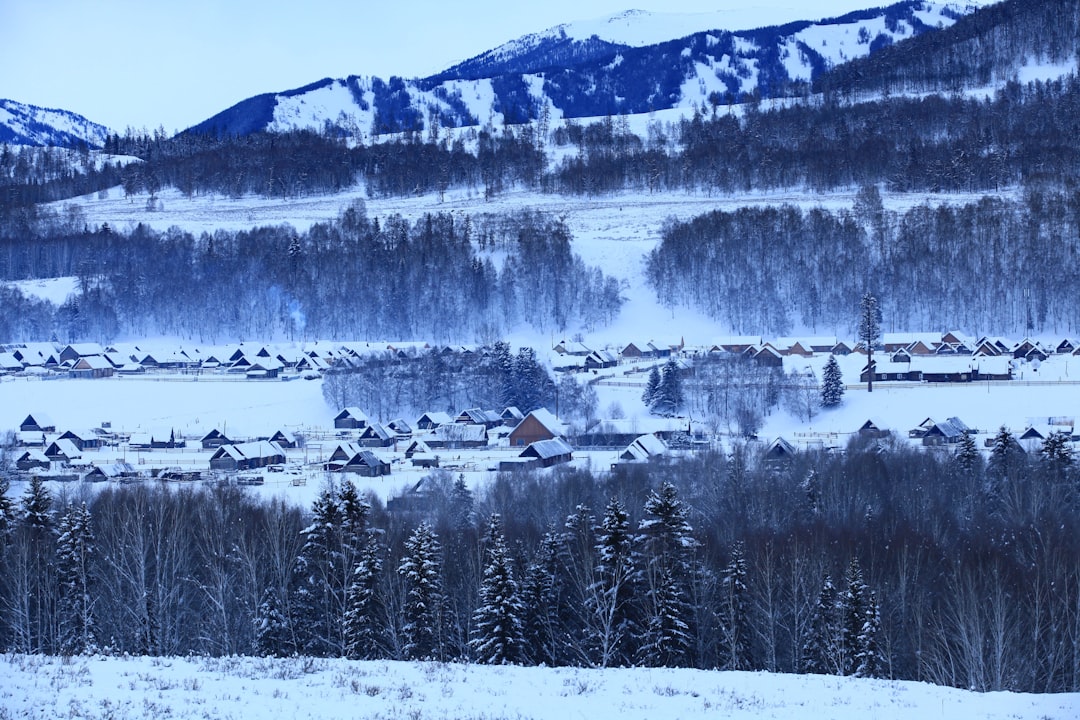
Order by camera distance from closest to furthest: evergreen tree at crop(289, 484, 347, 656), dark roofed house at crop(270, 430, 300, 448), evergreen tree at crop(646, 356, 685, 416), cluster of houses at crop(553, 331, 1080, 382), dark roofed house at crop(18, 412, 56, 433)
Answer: evergreen tree at crop(289, 484, 347, 656), dark roofed house at crop(270, 430, 300, 448), dark roofed house at crop(18, 412, 56, 433), evergreen tree at crop(646, 356, 685, 416), cluster of houses at crop(553, 331, 1080, 382)

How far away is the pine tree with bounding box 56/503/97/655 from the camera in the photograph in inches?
802

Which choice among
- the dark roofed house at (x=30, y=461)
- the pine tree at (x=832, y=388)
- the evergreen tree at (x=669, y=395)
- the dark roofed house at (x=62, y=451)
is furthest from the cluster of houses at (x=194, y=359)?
the dark roofed house at (x=30, y=461)

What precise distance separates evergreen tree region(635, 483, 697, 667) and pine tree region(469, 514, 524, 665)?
1875 mm

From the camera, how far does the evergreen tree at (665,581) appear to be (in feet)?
60.6

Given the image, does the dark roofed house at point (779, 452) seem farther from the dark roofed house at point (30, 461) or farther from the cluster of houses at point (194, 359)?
the cluster of houses at point (194, 359)

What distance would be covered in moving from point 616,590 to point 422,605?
118 inches

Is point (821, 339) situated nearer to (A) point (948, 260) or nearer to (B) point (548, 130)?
Result: (A) point (948, 260)

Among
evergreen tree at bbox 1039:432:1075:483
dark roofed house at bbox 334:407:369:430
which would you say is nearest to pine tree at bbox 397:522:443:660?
evergreen tree at bbox 1039:432:1075:483

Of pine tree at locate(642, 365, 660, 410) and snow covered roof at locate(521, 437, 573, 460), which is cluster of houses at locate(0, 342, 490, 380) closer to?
pine tree at locate(642, 365, 660, 410)

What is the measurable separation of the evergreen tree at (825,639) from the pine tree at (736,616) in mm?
965

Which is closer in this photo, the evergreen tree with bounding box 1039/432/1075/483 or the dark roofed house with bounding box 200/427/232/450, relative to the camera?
the evergreen tree with bounding box 1039/432/1075/483

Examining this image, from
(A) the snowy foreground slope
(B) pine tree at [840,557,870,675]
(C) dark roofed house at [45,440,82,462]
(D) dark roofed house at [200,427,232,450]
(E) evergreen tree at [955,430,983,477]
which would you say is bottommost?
(D) dark roofed house at [200,427,232,450]

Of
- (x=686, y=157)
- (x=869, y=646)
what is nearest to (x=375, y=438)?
(x=869, y=646)

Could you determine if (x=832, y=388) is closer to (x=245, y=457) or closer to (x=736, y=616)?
(x=245, y=457)
